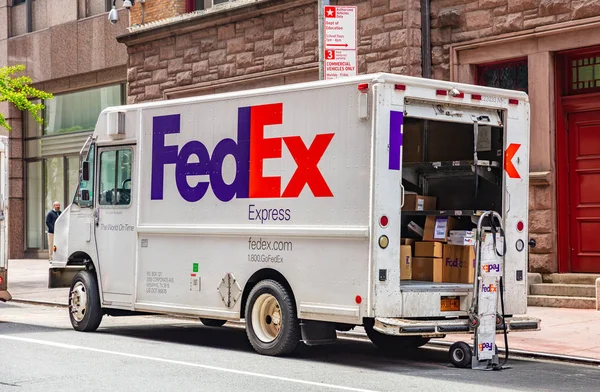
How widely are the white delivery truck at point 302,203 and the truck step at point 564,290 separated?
4.26m

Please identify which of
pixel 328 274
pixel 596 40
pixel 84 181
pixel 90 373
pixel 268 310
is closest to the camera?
pixel 90 373

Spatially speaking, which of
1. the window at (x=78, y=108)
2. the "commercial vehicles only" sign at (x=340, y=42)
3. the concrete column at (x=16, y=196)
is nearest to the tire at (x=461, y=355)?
the "commercial vehicles only" sign at (x=340, y=42)

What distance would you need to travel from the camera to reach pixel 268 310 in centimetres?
1192

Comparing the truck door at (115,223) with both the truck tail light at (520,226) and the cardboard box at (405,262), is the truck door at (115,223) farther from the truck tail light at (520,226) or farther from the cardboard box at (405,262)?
the truck tail light at (520,226)

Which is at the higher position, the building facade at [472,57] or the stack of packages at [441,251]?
the building facade at [472,57]

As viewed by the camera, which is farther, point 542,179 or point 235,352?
point 542,179

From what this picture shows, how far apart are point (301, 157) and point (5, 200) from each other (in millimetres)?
6579

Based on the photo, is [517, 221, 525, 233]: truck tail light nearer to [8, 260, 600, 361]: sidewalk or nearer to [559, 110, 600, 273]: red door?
[8, 260, 600, 361]: sidewalk

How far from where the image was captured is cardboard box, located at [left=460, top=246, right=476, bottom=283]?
1186cm

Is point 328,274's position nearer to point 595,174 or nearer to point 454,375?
point 454,375

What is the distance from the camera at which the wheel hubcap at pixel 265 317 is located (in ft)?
38.8

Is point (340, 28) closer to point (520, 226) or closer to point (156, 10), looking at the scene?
point (520, 226)

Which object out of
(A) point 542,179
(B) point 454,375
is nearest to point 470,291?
(B) point 454,375

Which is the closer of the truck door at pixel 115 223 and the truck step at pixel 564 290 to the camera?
the truck door at pixel 115 223
